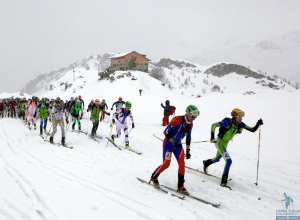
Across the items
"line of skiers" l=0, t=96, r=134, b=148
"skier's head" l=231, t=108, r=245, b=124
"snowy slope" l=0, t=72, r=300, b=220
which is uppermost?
"skier's head" l=231, t=108, r=245, b=124

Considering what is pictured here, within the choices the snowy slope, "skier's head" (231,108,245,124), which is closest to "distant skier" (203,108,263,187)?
"skier's head" (231,108,245,124)

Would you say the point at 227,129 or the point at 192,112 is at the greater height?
the point at 192,112

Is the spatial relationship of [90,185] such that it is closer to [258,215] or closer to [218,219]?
[218,219]

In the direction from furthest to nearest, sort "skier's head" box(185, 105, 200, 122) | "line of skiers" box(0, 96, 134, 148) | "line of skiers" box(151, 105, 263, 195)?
1. "line of skiers" box(0, 96, 134, 148)
2. "line of skiers" box(151, 105, 263, 195)
3. "skier's head" box(185, 105, 200, 122)

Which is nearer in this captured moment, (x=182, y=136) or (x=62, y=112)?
(x=182, y=136)

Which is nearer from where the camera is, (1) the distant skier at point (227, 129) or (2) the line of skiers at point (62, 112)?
(1) the distant skier at point (227, 129)

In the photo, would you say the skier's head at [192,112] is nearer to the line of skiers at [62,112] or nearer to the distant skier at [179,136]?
the distant skier at [179,136]

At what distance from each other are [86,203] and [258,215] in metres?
3.94

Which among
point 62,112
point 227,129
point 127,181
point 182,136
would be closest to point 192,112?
point 182,136

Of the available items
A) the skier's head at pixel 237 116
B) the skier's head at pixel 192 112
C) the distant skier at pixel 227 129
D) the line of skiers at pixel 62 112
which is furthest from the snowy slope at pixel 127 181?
the skier's head at pixel 192 112

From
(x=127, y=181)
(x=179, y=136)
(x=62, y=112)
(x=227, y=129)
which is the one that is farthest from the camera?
(x=62, y=112)

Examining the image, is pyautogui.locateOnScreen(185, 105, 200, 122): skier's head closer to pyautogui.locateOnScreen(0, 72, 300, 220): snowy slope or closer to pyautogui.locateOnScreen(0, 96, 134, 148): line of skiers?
pyautogui.locateOnScreen(0, 72, 300, 220): snowy slope

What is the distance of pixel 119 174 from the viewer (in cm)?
591

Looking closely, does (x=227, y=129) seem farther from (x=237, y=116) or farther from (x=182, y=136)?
(x=182, y=136)
